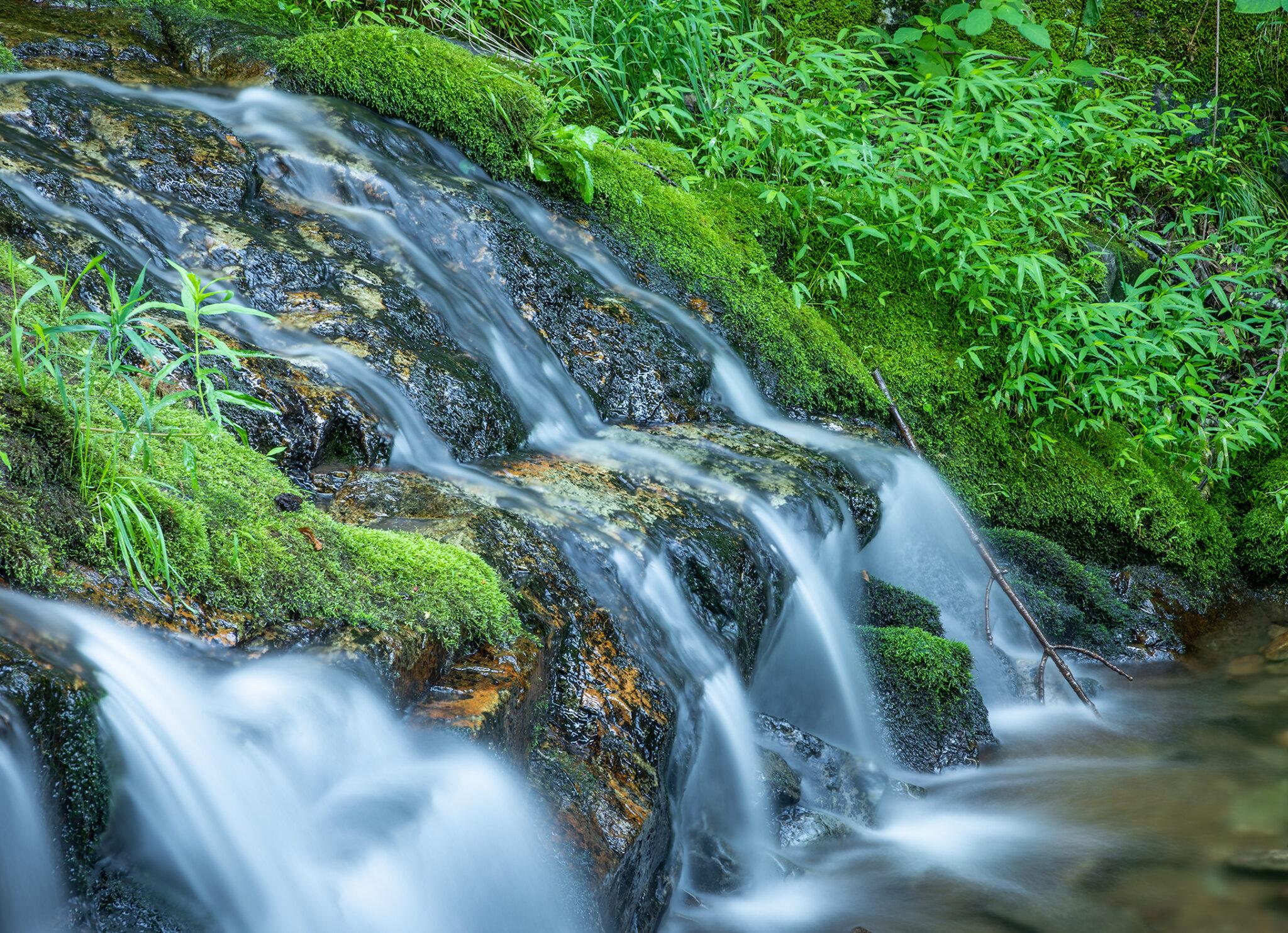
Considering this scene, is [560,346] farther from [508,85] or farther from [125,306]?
[125,306]

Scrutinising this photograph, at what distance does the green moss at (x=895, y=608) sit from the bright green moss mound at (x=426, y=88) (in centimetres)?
277

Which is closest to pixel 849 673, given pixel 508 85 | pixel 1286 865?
pixel 1286 865

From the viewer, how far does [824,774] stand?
3225mm

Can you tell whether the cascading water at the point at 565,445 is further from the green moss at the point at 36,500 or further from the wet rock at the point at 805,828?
the green moss at the point at 36,500

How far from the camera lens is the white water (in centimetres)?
170

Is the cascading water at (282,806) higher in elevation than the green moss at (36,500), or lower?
lower

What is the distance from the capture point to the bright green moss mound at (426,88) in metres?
5.03

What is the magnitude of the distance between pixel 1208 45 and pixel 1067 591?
5037 millimetres

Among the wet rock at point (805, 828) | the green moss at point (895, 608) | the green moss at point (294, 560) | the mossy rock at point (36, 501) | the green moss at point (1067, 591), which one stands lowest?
the green moss at point (1067, 591)

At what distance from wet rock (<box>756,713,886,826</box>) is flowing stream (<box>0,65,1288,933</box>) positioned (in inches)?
2.9

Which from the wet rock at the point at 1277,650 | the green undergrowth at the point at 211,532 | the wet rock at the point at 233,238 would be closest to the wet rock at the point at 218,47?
the wet rock at the point at 233,238

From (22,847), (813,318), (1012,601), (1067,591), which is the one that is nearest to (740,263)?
(813,318)

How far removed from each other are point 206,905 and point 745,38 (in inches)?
207

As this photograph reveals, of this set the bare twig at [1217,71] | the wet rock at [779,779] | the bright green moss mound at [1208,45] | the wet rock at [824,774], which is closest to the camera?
the wet rock at [779,779]
